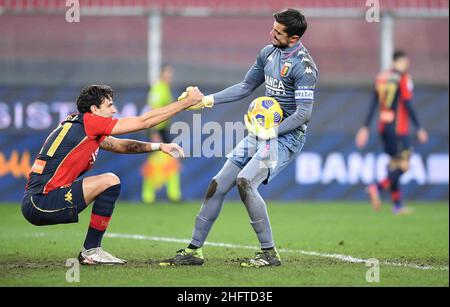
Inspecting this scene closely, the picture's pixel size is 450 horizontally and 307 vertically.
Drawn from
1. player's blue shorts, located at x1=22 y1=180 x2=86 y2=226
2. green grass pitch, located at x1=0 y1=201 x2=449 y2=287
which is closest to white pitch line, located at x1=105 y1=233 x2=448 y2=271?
green grass pitch, located at x1=0 y1=201 x2=449 y2=287

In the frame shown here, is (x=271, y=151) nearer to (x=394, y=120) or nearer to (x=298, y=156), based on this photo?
(x=394, y=120)

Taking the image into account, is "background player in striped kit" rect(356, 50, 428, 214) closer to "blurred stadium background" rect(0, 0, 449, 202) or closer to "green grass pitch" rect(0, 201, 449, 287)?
"green grass pitch" rect(0, 201, 449, 287)

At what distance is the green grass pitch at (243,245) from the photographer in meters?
7.06

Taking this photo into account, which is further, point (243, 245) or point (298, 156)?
point (298, 156)

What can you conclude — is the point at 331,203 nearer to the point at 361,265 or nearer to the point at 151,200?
the point at 151,200

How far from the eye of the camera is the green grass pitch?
7.06 m

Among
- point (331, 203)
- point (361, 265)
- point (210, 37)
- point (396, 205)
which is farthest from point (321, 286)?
point (210, 37)

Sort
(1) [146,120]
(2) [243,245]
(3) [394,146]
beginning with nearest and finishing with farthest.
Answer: (1) [146,120] < (2) [243,245] < (3) [394,146]

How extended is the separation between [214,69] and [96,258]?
1012cm

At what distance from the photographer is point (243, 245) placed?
32.1ft

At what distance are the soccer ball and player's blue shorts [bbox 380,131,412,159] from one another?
6.82 metres

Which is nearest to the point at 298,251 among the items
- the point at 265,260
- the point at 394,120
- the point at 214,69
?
the point at 265,260

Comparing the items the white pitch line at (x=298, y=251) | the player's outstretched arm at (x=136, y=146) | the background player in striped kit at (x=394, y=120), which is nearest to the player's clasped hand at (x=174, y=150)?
the player's outstretched arm at (x=136, y=146)

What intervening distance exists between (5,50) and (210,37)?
404 cm
